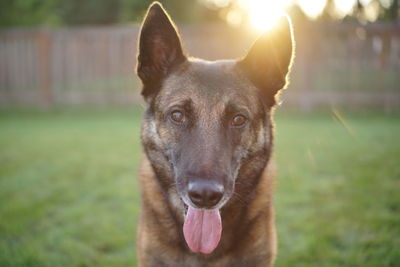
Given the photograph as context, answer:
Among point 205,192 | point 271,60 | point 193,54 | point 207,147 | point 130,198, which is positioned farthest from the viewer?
point 193,54

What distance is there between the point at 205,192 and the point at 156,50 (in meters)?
1.25

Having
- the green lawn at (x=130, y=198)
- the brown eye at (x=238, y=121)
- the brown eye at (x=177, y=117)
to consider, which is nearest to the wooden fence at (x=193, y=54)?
the green lawn at (x=130, y=198)

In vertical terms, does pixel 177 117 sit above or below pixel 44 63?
above

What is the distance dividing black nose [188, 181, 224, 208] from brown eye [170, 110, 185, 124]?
1.81 feet

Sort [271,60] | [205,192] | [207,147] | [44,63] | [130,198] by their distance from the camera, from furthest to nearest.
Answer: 1. [44,63]
2. [130,198]
3. [271,60]
4. [207,147]
5. [205,192]

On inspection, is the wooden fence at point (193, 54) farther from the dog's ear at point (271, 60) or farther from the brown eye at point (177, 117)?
the brown eye at point (177, 117)

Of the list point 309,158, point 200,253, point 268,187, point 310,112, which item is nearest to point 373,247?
point 268,187

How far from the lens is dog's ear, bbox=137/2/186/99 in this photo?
8.67 ft

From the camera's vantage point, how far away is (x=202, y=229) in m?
2.32

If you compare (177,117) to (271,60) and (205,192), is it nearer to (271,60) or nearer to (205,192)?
(205,192)

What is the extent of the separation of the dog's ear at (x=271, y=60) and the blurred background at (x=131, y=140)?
0.13 meters

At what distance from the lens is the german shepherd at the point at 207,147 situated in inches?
91.2

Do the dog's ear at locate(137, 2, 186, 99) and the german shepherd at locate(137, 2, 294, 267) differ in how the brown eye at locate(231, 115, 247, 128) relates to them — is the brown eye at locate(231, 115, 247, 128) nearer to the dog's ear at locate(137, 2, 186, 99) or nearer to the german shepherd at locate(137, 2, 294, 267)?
the german shepherd at locate(137, 2, 294, 267)

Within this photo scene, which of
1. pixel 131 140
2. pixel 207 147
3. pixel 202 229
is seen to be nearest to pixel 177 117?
pixel 207 147
